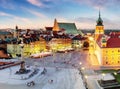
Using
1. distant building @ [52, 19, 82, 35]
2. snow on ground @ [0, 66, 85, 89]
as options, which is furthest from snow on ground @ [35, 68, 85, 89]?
distant building @ [52, 19, 82, 35]

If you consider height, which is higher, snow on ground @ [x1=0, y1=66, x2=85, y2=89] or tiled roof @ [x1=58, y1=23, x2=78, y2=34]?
tiled roof @ [x1=58, y1=23, x2=78, y2=34]

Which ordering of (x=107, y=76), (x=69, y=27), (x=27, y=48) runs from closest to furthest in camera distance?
(x=107, y=76) → (x=27, y=48) → (x=69, y=27)

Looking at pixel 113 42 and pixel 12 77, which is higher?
pixel 113 42

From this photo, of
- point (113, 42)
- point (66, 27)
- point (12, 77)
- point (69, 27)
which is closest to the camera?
point (12, 77)

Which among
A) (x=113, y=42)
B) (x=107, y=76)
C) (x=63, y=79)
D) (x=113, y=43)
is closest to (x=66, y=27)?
(x=113, y=42)

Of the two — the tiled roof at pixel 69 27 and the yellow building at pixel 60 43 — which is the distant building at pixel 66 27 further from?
the yellow building at pixel 60 43

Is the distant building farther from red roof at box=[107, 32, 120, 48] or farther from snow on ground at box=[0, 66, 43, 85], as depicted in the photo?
snow on ground at box=[0, 66, 43, 85]

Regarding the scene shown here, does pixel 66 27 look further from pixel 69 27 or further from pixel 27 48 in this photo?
pixel 27 48

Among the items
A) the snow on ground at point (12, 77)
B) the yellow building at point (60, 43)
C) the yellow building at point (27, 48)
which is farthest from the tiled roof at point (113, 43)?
the yellow building at point (60, 43)

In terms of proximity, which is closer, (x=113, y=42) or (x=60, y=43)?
(x=113, y=42)

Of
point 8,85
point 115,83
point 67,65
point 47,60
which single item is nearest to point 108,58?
point 67,65

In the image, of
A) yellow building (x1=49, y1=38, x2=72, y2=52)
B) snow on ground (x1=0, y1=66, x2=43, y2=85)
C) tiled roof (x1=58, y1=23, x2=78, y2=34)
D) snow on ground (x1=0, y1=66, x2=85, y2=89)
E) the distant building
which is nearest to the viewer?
snow on ground (x1=0, y1=66, x2=85, y2=89)

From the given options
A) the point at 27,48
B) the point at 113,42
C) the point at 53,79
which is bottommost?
the point at 53,79

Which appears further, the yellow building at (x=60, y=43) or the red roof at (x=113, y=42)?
the yellow building at (x=60, y=43)
